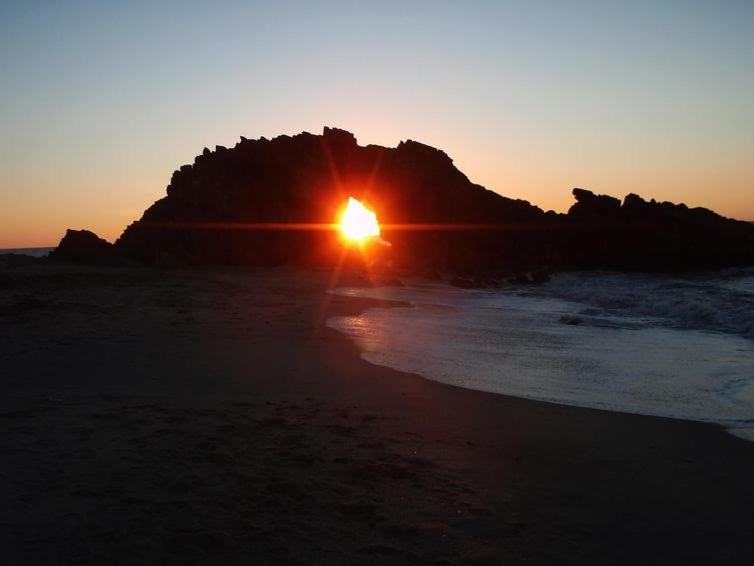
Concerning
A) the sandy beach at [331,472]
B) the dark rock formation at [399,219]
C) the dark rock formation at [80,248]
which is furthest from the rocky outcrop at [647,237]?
the sandy beach at [331,472]

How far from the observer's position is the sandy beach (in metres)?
3.25

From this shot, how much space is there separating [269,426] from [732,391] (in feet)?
18.7

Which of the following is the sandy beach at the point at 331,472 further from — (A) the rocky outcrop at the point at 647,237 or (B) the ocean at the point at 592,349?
(A) the rocky outcrop at the point at 647,237

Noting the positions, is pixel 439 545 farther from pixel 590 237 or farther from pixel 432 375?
pixel 590 237

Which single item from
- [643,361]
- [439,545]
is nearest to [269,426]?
[439,545]

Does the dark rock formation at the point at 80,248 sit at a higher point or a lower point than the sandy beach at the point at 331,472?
higher

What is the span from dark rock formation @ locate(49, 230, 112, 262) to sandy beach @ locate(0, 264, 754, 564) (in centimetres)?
2307

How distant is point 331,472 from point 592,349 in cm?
724

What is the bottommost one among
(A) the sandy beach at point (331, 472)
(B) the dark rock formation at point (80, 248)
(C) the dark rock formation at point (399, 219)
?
(A) the sandy beach at point (331, 472)

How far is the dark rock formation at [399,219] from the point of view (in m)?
35.4

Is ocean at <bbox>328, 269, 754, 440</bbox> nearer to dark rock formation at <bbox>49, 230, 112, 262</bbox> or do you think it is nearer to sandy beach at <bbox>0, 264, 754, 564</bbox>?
A: sandy beach at <bbox>0, 264, 754, 564</bbox>

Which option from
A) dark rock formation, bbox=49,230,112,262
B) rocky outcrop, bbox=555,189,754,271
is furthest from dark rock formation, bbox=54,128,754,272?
dark rock formation, bbox=49,230,112,262

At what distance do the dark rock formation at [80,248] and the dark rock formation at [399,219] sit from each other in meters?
1.63

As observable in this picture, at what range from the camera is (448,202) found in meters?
42.8
